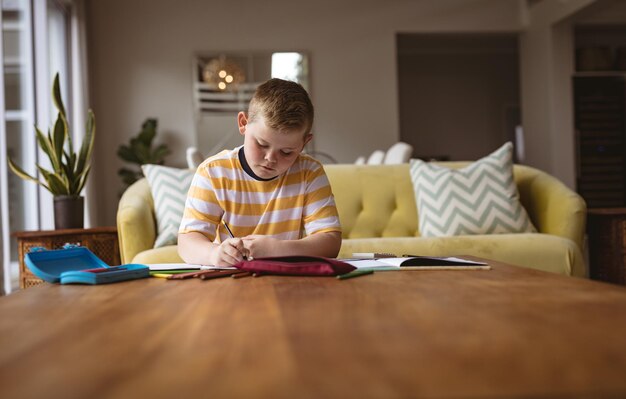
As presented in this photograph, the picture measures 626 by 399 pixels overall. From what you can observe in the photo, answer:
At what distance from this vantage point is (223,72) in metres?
6.92

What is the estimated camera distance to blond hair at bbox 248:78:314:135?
4.86ft

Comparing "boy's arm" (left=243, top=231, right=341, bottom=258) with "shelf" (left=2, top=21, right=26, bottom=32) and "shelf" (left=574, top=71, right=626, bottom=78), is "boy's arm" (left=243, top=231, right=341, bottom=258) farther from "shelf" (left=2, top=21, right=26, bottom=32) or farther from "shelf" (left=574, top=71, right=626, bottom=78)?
"shelf" (left=574, top=71, right=626, bottom=78)

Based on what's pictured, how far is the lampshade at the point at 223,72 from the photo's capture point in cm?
691

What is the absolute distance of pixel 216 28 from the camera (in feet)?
22.9

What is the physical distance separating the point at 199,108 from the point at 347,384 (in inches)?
262

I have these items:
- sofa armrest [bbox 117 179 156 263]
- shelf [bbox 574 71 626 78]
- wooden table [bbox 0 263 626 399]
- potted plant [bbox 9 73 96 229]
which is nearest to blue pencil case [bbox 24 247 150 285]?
wooden table [bbox 0 263 626 399]

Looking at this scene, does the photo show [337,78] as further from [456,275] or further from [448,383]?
[448,383]

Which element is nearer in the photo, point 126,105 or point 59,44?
point 59,44

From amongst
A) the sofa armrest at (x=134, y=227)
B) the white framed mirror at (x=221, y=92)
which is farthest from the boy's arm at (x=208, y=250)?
the white framed mirror at (x=221, y=92)

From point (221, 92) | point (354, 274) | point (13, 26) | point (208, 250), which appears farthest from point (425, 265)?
point (221, 92)

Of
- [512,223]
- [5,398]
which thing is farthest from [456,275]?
[512,223]

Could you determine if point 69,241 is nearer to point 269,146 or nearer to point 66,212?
point 66,212

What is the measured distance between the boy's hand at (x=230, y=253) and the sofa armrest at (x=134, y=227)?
5.19 ft

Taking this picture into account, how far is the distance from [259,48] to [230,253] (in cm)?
598
